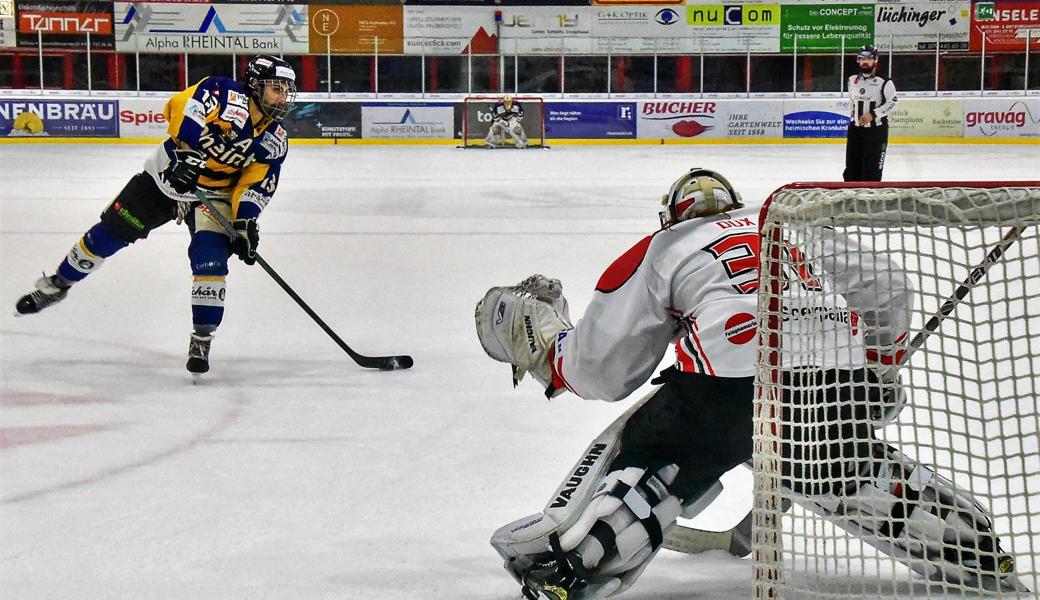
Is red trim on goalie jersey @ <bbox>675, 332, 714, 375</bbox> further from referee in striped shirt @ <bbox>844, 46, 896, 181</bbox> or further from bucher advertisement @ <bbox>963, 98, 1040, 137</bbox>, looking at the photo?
bucher advertisement @ <bbox>963, 98, 1040, 137</bbox>

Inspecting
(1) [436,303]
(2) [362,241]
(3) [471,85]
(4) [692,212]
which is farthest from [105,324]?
(3) [471,85]

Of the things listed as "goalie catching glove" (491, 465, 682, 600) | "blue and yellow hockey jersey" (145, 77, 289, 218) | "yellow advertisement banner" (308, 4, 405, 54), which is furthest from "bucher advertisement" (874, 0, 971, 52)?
"goalie catching glove" (491, 465, 682, 600)

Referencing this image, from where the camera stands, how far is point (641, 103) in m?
15.8

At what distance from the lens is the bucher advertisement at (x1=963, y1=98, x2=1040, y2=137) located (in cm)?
1495

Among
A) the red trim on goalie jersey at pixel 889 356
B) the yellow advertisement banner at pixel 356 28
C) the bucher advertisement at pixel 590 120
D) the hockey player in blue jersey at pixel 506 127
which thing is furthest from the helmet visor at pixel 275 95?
the yellow advertisement banner at pixel 356 28

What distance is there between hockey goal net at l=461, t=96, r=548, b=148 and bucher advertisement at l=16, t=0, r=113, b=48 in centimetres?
468

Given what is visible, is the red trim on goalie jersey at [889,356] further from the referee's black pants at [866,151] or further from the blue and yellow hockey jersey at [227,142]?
the referee's black pants at [866,151]

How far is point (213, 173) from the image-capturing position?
13.5 ft

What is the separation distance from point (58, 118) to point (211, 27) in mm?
2747

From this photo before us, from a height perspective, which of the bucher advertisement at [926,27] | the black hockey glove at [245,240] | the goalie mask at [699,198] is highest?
the bucher advertisement at [926,27]

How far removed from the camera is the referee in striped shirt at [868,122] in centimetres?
952

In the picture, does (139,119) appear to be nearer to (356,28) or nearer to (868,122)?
(356,28)

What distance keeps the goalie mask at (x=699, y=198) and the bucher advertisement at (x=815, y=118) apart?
13.7 meters

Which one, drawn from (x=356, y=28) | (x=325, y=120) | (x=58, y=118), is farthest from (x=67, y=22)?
(x=325, y=120)
